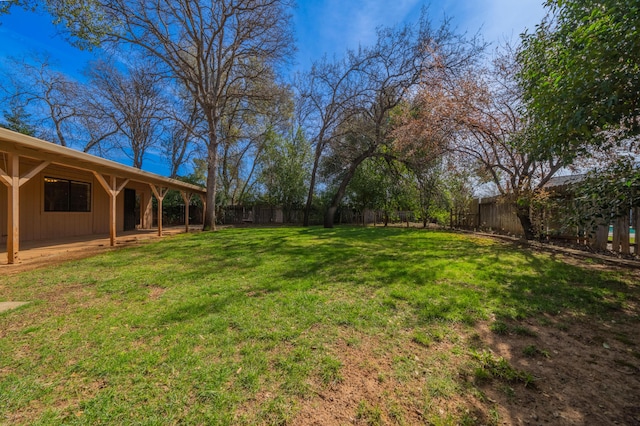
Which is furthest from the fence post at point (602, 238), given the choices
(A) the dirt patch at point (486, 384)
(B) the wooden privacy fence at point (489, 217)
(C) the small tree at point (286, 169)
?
(C) the small tree at point (286, 169)

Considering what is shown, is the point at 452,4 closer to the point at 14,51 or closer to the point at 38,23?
the point at 38,23

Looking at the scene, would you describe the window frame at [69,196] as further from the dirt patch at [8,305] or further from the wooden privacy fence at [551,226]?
the wooden privacy fence at [551,226]

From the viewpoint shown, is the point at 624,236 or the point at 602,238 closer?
the point at 624,236

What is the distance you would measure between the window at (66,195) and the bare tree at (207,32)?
4533mm

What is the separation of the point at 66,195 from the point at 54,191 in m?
0.42

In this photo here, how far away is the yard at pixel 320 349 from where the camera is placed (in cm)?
153

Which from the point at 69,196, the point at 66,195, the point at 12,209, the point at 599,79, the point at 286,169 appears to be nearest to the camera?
the point at 599,79

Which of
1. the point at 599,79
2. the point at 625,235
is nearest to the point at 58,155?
the point at 599,79

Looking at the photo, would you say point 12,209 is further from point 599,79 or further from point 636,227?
point 636,227

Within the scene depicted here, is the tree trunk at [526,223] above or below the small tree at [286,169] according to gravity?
below

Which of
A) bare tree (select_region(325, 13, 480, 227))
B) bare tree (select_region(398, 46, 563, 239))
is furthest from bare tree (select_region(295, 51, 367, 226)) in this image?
bare tree (select_region(398, 46, 563, 239))

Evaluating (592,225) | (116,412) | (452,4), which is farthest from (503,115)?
(116,412)

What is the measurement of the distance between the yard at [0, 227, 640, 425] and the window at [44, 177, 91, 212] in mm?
5824

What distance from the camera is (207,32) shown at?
12492 mm
